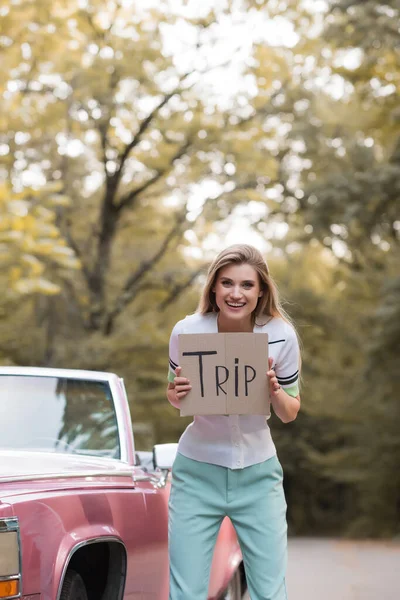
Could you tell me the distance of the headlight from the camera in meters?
3.23

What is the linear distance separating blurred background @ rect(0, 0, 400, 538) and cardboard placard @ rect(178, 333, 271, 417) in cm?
1410

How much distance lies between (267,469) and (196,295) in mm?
25164

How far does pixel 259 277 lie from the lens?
408cm

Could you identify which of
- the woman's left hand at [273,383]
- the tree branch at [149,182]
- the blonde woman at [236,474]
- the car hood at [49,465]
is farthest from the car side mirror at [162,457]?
the tree branch at [149,182]

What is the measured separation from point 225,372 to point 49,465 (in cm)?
80

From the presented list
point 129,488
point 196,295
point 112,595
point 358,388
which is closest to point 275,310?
point 129,488

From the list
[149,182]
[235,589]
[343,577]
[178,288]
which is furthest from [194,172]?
[235,589]

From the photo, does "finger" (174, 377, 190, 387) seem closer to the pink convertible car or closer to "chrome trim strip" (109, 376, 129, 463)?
the pink convertible car

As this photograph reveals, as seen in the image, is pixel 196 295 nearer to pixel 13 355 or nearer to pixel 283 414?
pixel 13 355

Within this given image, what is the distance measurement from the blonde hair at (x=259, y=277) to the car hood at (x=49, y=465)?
2.60 feet

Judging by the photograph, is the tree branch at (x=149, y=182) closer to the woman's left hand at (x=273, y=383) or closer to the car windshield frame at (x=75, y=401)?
the car windshield frame at (x=75, y=401)

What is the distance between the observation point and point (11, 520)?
327 centimetres

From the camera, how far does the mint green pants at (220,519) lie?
153 inches

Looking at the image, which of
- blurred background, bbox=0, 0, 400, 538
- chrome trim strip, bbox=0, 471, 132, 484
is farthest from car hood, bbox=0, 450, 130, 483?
blurred background, bbox=0, 0, 400, 538
